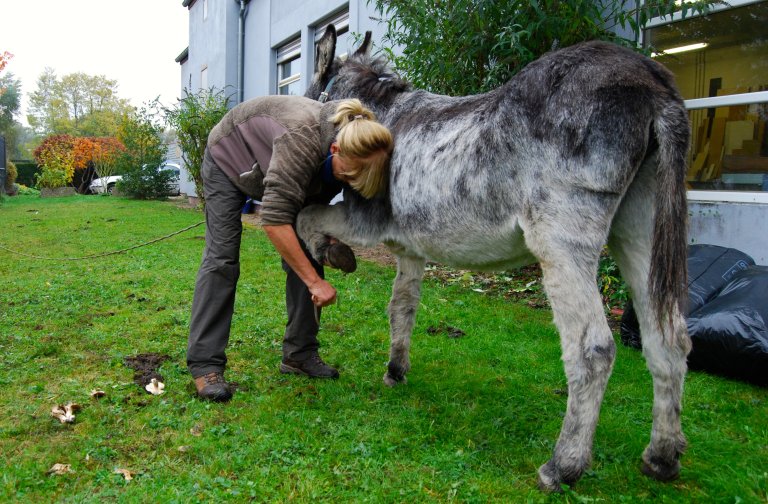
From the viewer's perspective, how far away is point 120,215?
45.0 ft

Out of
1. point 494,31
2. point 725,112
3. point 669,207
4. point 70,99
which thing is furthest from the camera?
point 70,99

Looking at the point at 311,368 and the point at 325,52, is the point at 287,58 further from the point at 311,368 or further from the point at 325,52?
the point at 311,368

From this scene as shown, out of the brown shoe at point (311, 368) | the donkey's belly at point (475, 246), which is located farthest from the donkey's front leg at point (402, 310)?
the donkey's belly at point (475, 246)

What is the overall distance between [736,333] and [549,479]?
2.04 meters

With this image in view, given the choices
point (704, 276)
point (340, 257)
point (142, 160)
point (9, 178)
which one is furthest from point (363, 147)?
point (9, 178)

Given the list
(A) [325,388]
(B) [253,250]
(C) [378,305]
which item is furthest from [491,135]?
(B) [253,250]

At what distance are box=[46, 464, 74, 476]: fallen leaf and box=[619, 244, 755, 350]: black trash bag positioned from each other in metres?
3.77

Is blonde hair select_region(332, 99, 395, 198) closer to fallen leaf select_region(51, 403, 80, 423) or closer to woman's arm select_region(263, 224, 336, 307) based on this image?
woman's arm select_region(263, 224, 336, 307)

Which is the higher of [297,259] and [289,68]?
[289,68]

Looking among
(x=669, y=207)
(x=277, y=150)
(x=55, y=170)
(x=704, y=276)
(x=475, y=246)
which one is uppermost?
(x=55, y=170)

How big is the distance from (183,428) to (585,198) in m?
2.34

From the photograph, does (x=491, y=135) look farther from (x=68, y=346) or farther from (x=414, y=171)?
(x=68, y=346)

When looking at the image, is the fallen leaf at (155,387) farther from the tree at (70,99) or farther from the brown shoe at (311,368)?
the tree at (70,99)

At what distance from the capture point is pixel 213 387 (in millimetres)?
3508
